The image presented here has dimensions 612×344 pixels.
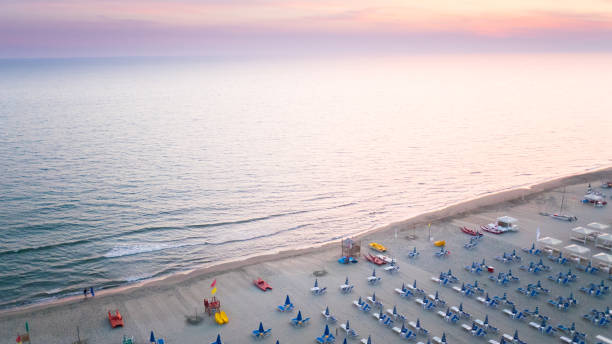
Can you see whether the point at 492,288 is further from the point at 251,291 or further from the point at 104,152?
the point at 104,152

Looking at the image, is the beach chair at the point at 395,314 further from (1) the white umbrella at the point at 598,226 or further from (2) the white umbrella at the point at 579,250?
(1) the white umbrella at the point at 598,226

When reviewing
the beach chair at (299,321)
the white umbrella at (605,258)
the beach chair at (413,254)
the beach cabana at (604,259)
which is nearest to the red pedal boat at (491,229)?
the beach cabana at (604,259)

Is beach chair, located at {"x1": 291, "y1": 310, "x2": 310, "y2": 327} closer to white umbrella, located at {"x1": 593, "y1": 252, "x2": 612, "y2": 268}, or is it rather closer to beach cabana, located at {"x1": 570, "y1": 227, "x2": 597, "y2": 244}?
white umbrella, located at {"x1": 593, "y1": 252, "x2": 612, "y2": 268}

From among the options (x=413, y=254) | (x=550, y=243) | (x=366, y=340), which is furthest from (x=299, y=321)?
(x=550, y=243)

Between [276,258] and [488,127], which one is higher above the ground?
[488,127]

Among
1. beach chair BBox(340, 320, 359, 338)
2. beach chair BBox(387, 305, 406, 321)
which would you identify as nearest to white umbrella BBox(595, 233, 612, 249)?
beach chair BBox(387, 305, 406, 321)

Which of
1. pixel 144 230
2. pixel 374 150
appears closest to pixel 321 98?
pixel 374 150
